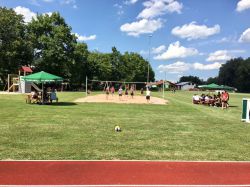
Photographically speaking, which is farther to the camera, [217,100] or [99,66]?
[99,66]

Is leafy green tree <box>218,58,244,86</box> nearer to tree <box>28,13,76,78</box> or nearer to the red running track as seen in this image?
tree <box>28,13,76,78</box>

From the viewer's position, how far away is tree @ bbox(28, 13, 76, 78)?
73438 millimetres

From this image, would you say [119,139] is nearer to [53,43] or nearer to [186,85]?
[53,43]

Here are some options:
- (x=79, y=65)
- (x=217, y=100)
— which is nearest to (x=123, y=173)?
(x=217, y=100)

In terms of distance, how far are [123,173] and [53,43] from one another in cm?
6668

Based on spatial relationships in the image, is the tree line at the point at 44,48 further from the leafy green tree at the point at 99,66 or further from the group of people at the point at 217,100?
the group of people at the point at 217,100

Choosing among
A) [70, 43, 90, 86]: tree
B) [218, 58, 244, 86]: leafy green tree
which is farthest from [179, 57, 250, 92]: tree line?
[70, 43, 90, 86]: tree

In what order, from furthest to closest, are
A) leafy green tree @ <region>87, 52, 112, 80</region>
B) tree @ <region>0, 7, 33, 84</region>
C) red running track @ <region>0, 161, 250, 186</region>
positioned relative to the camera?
1. leafy green tree @ <region>87, 52, 112, 80</region>
2. tree @ <region>0, 7, 33, 84</region>
3. red running track @ <region>0, 161, 250, 186</region>

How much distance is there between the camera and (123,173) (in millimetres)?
8758

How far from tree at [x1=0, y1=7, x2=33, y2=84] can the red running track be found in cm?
5562

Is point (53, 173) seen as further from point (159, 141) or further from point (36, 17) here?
point (36, 17)

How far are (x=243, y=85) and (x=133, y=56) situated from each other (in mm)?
38424

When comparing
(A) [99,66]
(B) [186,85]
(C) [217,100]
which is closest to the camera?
(C) [217,100]

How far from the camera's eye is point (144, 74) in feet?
423
